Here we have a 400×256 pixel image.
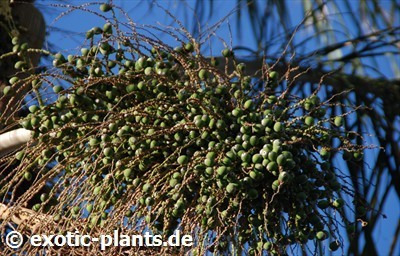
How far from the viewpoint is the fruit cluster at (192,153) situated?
65.9 inches

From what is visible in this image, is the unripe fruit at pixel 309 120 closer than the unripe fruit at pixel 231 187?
No

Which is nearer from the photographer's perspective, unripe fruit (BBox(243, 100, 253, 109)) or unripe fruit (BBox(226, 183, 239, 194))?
unripe fruit (BBox(226, 183, 239, 194))

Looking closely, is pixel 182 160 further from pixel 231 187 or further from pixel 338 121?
pixel 338 121

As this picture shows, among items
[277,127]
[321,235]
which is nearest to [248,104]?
[277,127]

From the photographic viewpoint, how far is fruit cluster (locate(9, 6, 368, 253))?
167cm

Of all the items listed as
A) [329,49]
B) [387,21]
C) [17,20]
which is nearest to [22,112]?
[17,20]

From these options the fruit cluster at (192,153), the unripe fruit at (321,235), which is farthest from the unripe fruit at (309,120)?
the unripe fruit at (321,235)

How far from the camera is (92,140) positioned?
5.79 ft

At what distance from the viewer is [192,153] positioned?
1.72 meters

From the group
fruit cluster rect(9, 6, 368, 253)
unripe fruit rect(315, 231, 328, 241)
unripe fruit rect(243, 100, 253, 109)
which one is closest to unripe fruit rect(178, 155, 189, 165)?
fruit cluster rect(9, 6, 368, 253)

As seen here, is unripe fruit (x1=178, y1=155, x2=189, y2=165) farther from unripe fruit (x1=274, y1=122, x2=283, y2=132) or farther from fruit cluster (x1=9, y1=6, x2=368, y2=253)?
unripe fruit (x1=274, y1=122, x2=283, y2=132)

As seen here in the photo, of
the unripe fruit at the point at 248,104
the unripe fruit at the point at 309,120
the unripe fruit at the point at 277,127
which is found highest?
the unripe fruit at the point at 248,104

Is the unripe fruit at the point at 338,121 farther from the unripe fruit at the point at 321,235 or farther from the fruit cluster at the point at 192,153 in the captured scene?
the unripe fruit at the point at 321,235

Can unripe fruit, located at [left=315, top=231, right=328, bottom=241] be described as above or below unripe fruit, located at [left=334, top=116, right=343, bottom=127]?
below
